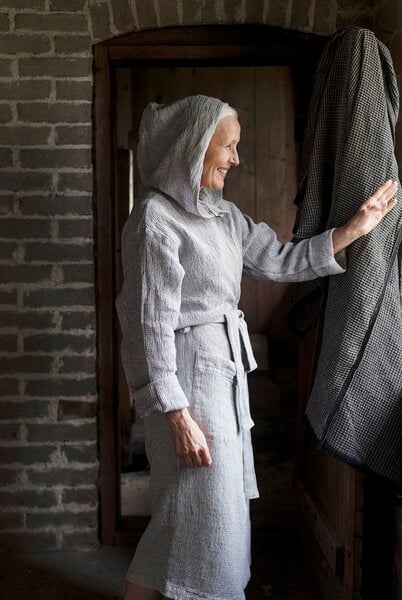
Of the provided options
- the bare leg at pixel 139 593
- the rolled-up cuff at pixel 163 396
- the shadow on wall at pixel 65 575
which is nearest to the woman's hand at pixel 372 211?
the rolled-up cuff at pixel 163 396

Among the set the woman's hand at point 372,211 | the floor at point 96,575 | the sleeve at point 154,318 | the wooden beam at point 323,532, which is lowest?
the floor at point 96,575

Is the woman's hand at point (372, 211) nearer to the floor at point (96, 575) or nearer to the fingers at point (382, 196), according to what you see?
the fingers at point (382, 196)

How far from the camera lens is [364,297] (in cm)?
190

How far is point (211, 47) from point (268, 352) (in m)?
2.48

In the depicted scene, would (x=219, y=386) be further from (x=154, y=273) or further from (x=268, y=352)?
(x=268, y=352)

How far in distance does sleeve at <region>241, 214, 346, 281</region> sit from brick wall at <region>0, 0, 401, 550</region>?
0.76 meters

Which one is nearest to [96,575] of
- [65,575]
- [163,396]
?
[65,575]

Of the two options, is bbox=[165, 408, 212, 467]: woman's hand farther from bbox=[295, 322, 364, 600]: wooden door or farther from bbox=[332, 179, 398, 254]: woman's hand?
bbox=[332, 179, 398, 254]: woman's hand

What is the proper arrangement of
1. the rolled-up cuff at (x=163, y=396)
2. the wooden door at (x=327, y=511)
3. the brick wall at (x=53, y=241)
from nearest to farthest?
the rolled-up cuff at (x=163, y=396) → the wooden door at (x=327, y=511) → the brick wall at (x=53, y=241)

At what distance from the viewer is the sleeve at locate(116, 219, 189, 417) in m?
1.82

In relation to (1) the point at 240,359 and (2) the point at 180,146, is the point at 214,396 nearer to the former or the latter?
(1) the point at 240,359

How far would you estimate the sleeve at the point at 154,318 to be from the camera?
182 cm

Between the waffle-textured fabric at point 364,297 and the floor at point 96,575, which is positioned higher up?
the waffle-textured fabric at point 364,297

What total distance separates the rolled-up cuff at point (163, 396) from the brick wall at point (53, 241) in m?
0.90
